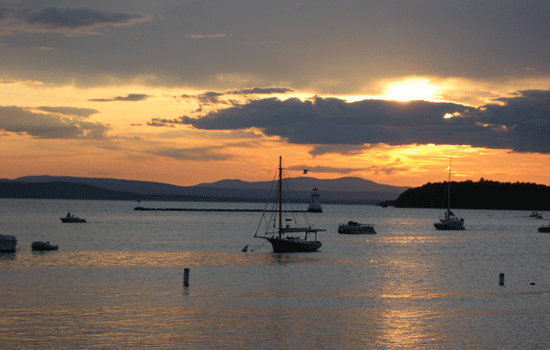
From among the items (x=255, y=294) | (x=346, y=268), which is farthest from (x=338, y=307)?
(x=346, y=268)

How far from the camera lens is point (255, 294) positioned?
40312 millimetres

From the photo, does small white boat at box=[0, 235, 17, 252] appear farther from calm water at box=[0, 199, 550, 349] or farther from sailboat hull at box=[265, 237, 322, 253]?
sailboat hull at box=[265, 237, 322, 253]

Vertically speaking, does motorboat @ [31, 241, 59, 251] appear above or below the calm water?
below

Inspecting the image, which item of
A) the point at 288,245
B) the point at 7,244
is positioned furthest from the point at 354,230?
the point at 7,244

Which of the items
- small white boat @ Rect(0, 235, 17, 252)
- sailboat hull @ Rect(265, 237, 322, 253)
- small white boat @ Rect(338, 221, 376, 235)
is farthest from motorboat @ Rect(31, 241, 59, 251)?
small white boat @ Rect(338, 221, 376, 235)

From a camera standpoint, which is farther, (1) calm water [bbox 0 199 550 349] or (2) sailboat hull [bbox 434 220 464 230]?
(2) sailboat hull [bbox 434 220 464 230]

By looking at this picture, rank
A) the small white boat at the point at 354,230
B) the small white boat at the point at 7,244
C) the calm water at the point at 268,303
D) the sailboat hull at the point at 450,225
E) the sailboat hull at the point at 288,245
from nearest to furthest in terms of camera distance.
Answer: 1. the calm water at the point at 268,303
2. the small white boat at the point at 7,244
3. the sailboat hull at the point at 288,245
4. the small white boat at the point at 354,230
5. the sailboat hull at the point at 450,225

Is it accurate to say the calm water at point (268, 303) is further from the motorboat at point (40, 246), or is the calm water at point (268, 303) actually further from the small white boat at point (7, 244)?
the motorboat at point (40, 246)

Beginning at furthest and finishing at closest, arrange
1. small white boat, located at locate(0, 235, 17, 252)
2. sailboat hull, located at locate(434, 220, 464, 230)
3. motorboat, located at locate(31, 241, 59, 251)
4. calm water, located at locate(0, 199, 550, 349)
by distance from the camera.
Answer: sailboat hull, located at locate(434, 220, 464, 230)
motorboat, located at locate(31, 241, 59, 251)
small white boat, located at locate(0, 235, 17, 252)
calm water, located at locate(0, 199, 550, 349)

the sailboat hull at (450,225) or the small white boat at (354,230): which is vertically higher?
the sailboat hull at (450,225)

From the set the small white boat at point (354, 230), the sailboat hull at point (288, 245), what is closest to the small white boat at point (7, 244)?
the sailboat hull at point (288, 245)

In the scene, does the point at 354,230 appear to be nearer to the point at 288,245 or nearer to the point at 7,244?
the point at 288,245

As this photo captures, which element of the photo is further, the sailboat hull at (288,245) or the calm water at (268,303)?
the sailboat hull at (288,245)

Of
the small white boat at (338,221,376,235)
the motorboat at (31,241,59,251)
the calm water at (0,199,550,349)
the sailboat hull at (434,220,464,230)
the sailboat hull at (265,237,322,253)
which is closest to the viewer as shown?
the calm water at (0,199,550,349)
